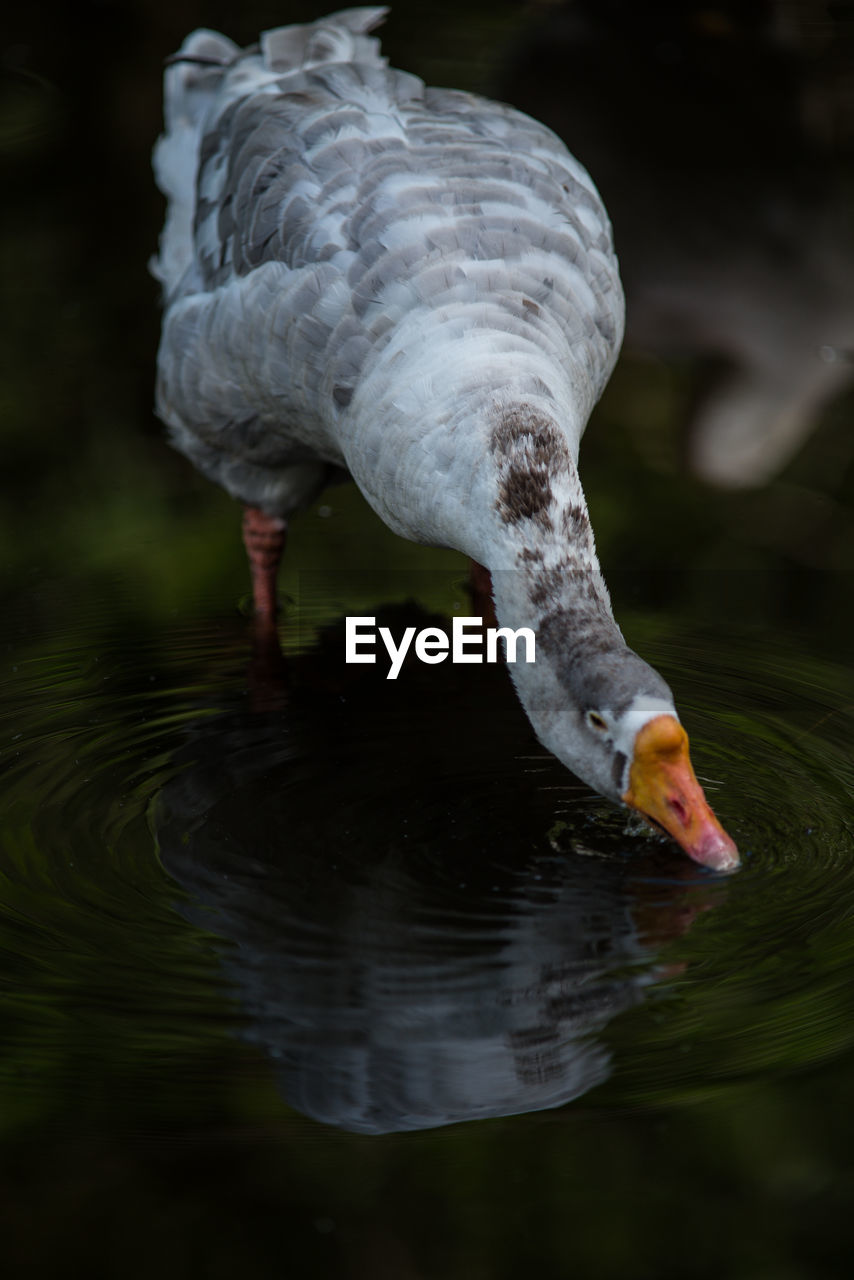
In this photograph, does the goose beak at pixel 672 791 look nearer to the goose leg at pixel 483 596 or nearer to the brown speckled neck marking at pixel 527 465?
the brown speckled neck marking at pixel 527 465

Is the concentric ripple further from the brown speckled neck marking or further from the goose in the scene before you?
the brown speckled neck marking

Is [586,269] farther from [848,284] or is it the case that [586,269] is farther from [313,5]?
[313,5]

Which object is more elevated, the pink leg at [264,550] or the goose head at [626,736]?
the goose head at [626,736]

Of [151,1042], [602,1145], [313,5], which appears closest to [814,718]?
[602,1145]

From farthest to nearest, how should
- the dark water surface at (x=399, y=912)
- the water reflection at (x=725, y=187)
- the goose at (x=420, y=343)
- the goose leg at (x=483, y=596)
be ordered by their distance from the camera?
the water reflection at (x=725, y=187), the goose leg at (x=483, y=596), the goose at (x=420, y=343), the dark water surface at (x=399, y=912)

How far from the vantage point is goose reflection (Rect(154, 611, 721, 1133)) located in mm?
3232

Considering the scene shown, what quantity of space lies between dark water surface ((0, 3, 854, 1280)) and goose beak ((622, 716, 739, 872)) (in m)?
0.23

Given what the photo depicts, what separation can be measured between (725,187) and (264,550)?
4030mm

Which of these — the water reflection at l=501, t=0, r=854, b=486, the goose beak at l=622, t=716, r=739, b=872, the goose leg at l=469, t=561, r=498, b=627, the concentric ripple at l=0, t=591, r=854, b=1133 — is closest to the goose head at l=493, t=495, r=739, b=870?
the goose beak at l=622, t=716, r=739, b=872

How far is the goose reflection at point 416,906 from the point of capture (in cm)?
323

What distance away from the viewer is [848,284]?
7426 millimetres

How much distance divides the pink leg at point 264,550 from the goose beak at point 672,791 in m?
2.39

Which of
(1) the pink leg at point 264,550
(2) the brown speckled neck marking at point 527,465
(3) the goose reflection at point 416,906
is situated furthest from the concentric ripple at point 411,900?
(2) the brown speckled neck marking at point 527,465

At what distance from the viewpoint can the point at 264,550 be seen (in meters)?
5.54
